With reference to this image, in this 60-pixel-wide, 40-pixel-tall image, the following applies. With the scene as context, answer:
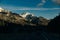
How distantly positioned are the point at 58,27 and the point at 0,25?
9556 millimetres

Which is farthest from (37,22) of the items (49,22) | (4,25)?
(4,25)

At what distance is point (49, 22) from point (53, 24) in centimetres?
139

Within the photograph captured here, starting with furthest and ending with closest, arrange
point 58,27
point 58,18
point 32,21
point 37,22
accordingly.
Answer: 1. point 32,21
2. point 37,22
3. point 58,18
4. point 58,27

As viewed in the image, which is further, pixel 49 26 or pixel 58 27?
pixel 49 26

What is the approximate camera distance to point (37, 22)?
34812 millimetres

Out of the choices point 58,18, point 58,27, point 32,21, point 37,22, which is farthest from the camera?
point 32,21

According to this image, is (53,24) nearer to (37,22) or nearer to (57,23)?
(57,23)

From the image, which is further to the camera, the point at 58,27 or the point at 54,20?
the point at 54,20

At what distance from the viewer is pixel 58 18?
3114 centimetres

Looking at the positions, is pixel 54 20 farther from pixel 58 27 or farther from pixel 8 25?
pixel 8 25

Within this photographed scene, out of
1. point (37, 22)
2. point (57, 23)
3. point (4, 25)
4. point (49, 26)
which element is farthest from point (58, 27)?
point (4, 25)

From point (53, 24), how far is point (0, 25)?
8.46 m

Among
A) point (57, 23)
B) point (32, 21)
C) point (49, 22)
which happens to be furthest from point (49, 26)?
point (32, 21)

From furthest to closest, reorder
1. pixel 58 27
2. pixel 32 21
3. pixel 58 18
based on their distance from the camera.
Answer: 1. pixel 32 21
2. pixel 58 18
3. pixel 58 27
